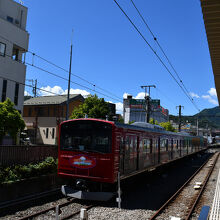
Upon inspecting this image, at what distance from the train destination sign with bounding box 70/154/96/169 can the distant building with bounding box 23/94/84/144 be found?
23.5 meters

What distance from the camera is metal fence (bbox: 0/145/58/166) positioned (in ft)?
35.4

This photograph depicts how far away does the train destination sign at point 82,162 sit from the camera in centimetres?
962

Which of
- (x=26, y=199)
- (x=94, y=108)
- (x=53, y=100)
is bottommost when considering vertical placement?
(x=26, y=199)

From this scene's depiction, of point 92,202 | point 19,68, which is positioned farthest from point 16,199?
point 19,68

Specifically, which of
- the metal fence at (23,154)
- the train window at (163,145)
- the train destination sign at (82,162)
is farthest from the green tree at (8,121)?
the train window at (163,145)

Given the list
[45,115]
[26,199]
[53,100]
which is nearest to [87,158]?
[26,199]

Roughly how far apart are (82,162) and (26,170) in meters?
2.57

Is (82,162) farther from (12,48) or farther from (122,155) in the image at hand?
(12,48)

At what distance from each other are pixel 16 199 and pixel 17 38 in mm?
18278

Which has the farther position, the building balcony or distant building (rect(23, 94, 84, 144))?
distant building (rect(23, 94, 84, 144))

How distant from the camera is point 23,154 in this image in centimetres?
1170

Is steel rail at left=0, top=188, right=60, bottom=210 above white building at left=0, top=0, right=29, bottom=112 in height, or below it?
below

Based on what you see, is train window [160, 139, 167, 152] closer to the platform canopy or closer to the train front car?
the train front car

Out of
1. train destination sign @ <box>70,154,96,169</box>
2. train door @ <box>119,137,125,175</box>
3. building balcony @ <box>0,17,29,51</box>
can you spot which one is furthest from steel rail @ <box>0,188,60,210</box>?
building balcony @ <box>0,17,29,51</box>
